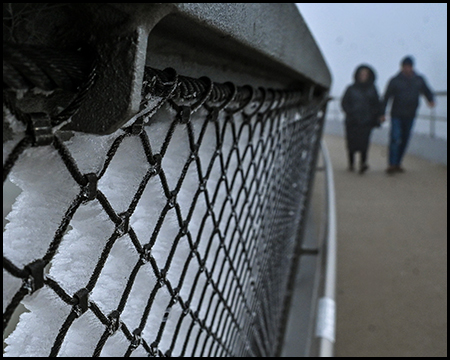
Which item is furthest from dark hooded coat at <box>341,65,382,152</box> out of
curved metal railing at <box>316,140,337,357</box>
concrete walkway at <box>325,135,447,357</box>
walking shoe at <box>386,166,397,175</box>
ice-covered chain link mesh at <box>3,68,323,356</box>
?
ice-covered chain link mesh at <box>3,68,323,356</box>

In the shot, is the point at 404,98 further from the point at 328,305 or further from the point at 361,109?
the point at 328,305

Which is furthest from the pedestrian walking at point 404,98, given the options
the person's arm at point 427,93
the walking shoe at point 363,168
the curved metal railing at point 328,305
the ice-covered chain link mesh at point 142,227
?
the ice-covered chain link mesh at point 142,227

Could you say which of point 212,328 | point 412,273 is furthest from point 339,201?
point 212,328

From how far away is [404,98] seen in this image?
392cm

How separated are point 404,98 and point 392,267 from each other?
2.12 m

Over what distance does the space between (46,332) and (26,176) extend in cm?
13

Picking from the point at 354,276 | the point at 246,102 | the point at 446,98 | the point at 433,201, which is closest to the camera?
the point at 246,102

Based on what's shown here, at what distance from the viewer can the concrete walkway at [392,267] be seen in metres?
1.69

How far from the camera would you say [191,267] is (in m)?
0.63

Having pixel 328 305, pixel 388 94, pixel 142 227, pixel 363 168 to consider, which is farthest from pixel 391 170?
pixel 142 227

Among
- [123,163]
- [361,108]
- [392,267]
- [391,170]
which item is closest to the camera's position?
[123,163]

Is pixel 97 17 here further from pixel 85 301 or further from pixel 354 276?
pixel 354 276

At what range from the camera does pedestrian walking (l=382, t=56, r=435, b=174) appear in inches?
154

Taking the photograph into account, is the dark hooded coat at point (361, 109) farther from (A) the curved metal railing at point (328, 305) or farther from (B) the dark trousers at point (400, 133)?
(A) the curved metal railing at point (328, 305)
